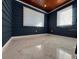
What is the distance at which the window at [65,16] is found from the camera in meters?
5.07

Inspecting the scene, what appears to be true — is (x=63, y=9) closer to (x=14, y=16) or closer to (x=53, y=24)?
(x=53, y=24)

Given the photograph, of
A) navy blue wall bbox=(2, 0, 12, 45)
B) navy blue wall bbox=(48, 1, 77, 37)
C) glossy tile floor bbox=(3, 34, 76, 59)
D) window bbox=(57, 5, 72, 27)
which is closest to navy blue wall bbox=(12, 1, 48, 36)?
navy blue wall bbox=(2, 0, 12, 45)

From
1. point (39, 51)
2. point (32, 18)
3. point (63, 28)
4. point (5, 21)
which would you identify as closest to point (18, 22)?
point (32, 18)

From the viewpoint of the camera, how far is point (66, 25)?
5.38 metres

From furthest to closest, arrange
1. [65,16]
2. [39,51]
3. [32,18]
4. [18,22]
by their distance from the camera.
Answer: [32,18] → [65,16] → [18,22] → [39,51]

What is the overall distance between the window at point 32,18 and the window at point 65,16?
63.9 inches

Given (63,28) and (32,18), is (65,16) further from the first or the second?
(32,18)

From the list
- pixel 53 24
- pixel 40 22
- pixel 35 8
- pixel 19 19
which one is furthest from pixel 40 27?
pixel 19 19

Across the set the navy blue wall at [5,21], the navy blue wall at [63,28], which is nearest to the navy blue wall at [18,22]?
the navy blue wall at [5,21]

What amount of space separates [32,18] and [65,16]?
2544 millimetres

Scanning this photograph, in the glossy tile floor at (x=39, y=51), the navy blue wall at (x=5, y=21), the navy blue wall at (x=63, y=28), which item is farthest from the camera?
the navy blue wall at (x=63, y=28)

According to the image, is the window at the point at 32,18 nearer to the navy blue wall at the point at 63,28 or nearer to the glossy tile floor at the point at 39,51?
the navy blue wall at the point at 63,28

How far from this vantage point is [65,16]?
5578 millimetres

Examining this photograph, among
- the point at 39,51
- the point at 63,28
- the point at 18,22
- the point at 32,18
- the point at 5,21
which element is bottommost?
the point at 39,51
